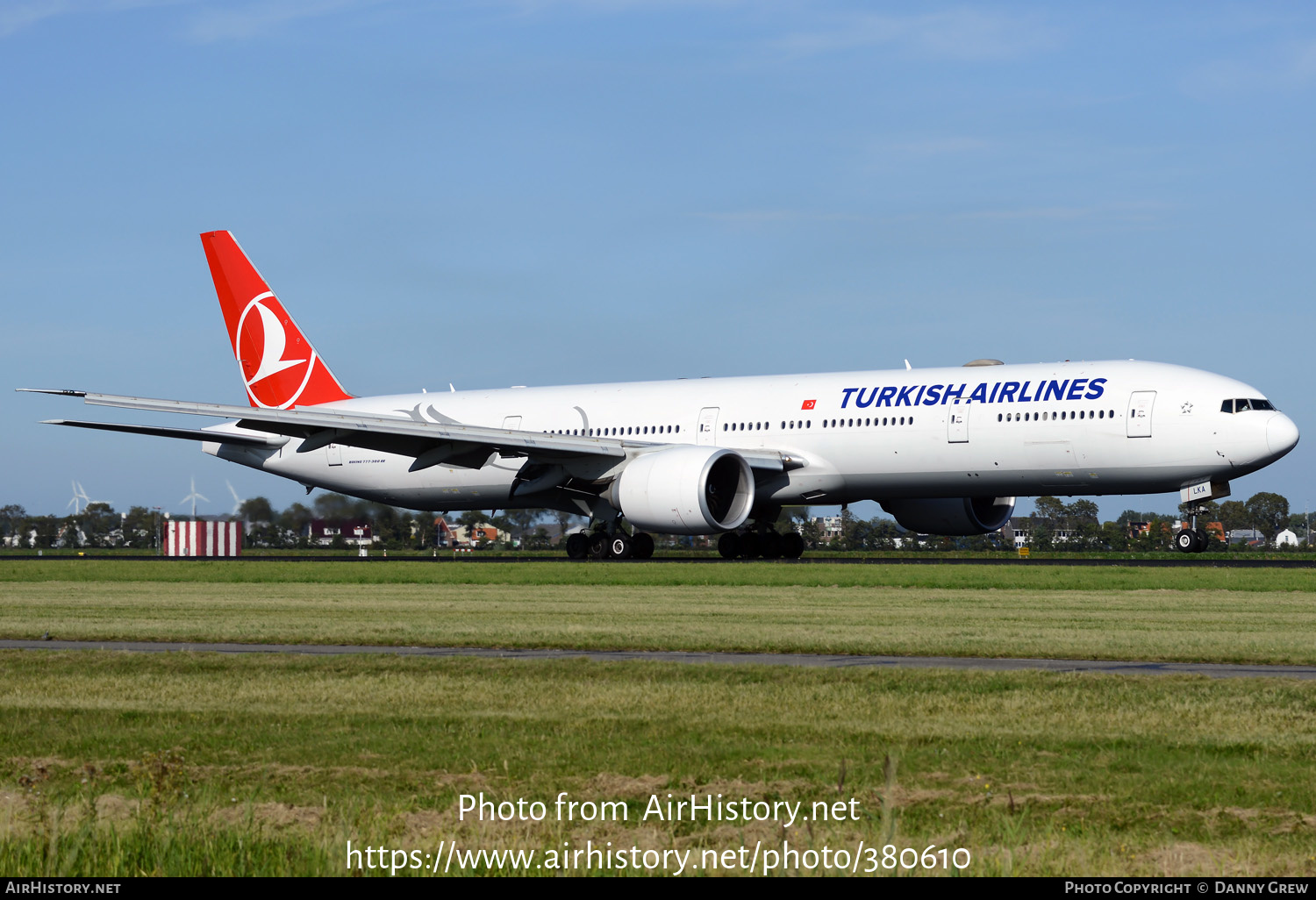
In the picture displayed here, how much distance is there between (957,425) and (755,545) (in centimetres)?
762

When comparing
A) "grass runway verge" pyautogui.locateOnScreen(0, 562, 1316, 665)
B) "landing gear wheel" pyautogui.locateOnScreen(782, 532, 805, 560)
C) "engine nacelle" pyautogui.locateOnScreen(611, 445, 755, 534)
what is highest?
"engine nacelle" pyautogui.locateOnScreen(611, 445, 755, 534)

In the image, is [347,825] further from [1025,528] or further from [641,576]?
[1025,528]

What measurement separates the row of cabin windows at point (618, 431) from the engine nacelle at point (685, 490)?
3.20 metres

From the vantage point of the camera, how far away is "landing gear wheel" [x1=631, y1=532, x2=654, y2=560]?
37.9m

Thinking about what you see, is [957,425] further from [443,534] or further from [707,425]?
[443,534]

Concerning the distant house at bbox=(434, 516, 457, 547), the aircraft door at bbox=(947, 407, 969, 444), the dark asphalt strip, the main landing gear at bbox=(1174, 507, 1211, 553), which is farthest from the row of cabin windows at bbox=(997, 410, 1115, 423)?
the distant house at bbox=(434, 516, 457, 547)

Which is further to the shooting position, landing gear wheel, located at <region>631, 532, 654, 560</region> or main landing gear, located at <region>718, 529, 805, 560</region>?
main landing gear, located at <region>718, 529, 805, 560</region>

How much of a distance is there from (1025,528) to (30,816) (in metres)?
99.9

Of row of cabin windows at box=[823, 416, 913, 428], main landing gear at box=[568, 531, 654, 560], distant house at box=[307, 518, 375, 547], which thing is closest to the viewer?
row of cabin windows at box=[823, 416, 913, 428]

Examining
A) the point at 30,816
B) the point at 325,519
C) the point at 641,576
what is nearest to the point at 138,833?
the point at 30,816

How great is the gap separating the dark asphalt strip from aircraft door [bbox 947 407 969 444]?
762 inches

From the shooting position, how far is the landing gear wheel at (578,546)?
38.1 m

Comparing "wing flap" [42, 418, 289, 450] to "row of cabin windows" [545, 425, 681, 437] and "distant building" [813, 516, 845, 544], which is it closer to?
"row of cabin windows" [545, 425, 681, 437]

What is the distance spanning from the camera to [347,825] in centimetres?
694
